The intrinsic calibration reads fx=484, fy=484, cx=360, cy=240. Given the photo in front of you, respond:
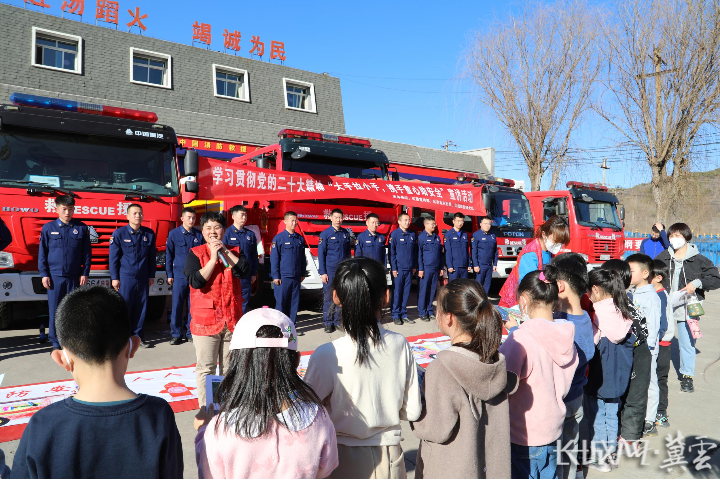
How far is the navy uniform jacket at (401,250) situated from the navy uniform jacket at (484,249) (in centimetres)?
165

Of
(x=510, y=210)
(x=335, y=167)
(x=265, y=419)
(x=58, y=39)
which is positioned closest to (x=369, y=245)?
(x=335, y=167)

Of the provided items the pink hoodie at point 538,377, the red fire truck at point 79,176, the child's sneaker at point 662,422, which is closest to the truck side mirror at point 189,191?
the red fire truck at point 79,176

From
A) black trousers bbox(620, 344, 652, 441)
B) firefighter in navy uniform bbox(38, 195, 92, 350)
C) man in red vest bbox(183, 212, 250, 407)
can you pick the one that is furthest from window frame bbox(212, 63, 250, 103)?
black trousers bbox(620, 344, 652, 441)

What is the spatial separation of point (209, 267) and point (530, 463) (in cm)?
251

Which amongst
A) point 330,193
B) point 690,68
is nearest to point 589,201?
point 690,68

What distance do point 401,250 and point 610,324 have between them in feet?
17.5

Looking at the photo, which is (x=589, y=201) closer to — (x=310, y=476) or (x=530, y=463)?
(x=530, y=463)

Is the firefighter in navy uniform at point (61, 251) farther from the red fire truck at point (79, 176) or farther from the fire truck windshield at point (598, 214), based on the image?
the fire truck windshield at point (598, 214)

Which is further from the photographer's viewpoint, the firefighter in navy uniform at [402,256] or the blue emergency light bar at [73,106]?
the firefighter in navy uniform at [402,256]

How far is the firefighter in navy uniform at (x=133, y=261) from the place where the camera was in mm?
6059

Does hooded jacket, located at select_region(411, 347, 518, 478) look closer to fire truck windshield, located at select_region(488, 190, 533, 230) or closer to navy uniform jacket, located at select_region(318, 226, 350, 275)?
navy uniform jacket, located at select_region(318, 226, 350, 275)

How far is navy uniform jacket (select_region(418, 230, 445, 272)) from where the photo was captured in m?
8.59

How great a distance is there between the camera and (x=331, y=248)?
7711mm

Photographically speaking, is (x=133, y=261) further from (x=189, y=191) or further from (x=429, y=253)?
(x=429, y=253)
